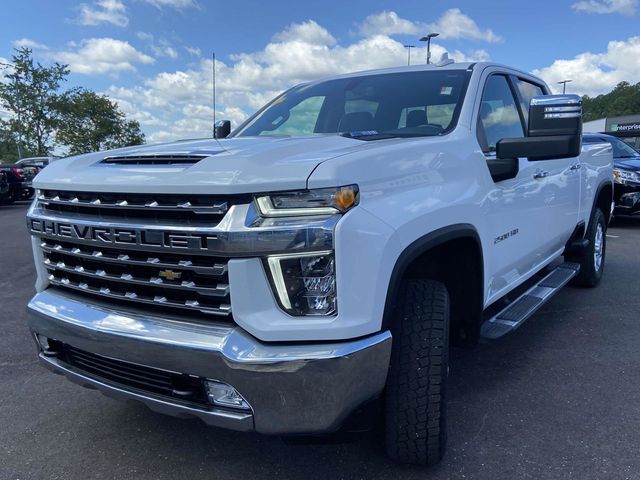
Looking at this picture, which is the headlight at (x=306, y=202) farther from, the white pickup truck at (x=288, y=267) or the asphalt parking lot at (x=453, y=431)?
the asphalt parking lot at (x=453, y=431)

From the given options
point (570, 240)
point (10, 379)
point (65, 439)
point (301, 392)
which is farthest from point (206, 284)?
point (570, 240)

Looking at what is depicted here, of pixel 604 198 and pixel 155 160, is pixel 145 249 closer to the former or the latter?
pixel 155 160

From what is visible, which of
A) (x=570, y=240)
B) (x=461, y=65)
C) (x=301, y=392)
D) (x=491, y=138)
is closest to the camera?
(x=301, y=392)

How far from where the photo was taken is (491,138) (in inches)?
126

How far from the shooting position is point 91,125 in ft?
128

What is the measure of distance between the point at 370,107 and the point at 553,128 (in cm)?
117

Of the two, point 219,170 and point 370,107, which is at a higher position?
point 370,107

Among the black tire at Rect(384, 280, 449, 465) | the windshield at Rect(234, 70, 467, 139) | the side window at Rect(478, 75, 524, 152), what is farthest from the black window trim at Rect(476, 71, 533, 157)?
the black tire at Rect(384, 280, 449, 465)

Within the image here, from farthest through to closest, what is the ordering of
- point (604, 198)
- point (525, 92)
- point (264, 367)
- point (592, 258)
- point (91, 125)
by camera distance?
point (91, 125), point (604, 198), point (592, 258), point (525, 92), point (264, 367)

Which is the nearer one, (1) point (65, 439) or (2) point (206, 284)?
(2) point (206, 284)

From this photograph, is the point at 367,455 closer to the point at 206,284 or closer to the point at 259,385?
the point at 259,385

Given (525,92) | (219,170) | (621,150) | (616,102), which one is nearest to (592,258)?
(525,92)

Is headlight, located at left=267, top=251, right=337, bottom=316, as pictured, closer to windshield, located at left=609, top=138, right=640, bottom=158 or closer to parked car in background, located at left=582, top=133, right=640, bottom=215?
parked car in background, located at left=582, top=133, right=640, bottom=215

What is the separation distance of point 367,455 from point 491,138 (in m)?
1.93
